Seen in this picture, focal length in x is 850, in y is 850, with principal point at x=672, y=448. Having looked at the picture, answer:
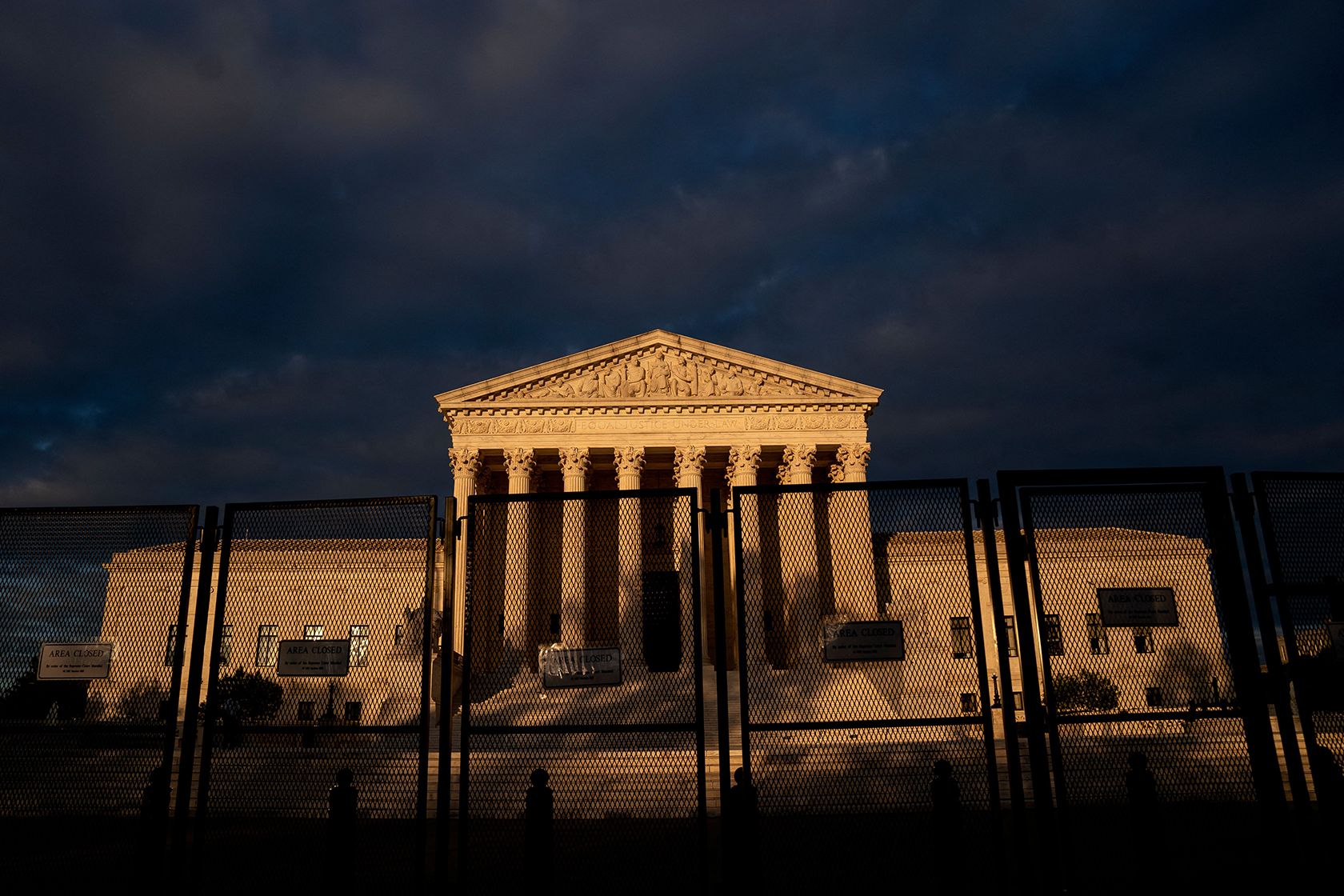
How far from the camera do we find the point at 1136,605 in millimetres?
8273

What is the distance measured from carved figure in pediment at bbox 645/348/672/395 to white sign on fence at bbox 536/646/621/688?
3178 cm

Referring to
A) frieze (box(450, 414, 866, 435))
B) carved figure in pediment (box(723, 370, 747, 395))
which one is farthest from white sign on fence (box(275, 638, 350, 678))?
carved figure in pediment (box(723, 370, 747, 395))

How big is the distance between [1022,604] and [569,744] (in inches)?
576

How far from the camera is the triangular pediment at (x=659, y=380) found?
39281 mm

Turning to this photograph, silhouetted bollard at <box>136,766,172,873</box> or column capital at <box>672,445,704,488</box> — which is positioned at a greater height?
column capital at <box>672,445,704,488</box>

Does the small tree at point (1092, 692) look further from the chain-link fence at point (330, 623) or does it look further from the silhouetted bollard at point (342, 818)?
the silhouetted bollard at point (342, 818)

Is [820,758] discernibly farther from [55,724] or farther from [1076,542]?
[55,724]

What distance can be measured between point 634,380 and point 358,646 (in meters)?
31.8

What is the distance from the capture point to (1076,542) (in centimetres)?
882

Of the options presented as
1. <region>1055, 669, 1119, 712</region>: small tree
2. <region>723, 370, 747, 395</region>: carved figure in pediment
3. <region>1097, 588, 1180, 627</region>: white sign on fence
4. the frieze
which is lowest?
<region>1055, 669, 1119, 712</region>: small tree

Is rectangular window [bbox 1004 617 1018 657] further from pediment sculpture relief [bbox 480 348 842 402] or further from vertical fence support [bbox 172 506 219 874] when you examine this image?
pediment sculpture relief [bbox 480 348 842 402]

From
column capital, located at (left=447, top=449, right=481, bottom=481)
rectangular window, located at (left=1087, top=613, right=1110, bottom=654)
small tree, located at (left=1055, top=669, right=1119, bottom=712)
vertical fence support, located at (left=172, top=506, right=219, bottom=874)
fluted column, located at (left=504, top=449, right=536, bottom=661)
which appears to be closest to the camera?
vertical fence support, located at (left=172, top=506, right=219, bottom=874)

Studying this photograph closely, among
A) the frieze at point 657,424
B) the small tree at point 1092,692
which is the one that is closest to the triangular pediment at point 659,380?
the frieze at point 657,424

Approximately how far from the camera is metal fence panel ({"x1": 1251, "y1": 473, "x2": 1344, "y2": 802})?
8.23 m
